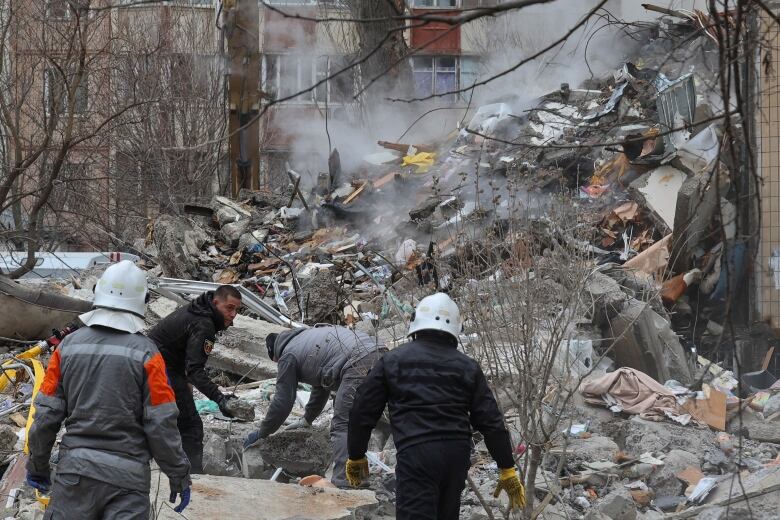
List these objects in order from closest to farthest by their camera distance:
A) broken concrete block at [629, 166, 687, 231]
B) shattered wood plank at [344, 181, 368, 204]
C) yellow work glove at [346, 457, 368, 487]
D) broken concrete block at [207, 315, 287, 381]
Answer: yellow work glove at [346, 457, 368, 487]
broken concrete block at [207, 315, 287, 381]
broken concrete block at [629, 166, 687, 231]
shattered wood plank at [344, 181, 368, 204]

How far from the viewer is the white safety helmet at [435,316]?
4.34 meters

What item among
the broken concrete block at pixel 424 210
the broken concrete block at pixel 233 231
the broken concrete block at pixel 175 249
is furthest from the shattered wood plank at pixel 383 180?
the broken concrete block at pixel 175 249

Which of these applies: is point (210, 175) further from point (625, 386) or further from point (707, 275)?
point (625, 386)

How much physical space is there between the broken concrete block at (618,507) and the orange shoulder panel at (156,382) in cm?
265

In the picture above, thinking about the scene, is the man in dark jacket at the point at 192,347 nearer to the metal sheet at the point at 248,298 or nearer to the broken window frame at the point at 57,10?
the broken window frame at the point at 57,10

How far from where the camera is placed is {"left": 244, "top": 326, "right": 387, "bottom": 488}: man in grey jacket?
6.10 metres

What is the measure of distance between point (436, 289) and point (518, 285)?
68cm

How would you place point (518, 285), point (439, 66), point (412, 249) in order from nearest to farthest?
point (518, 285) → point (412, 249) → point (439, 66)

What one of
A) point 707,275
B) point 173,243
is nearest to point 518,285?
point 707,275

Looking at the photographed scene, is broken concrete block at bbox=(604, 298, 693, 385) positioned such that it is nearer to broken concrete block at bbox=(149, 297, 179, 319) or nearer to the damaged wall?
the damaged wall

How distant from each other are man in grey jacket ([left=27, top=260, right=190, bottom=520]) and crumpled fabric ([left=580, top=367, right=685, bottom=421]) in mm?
4424

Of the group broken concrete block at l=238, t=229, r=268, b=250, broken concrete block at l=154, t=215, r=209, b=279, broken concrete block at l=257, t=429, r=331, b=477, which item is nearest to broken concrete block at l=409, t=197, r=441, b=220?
broken concrete block at l=238, t=229, r=268, b=250

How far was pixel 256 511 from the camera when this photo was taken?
5297mm

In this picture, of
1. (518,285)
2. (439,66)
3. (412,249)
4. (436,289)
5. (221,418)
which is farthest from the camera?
(439,66)
